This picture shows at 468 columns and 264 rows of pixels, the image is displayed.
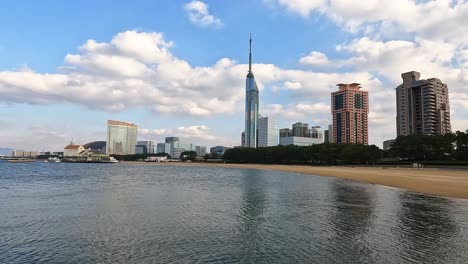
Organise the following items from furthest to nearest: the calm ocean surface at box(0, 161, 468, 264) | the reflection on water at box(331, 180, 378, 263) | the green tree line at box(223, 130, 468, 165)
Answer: the green tree line at box(223, 130, 468, 165)
the reflection on water at box(331, 180, 378, 263)
the calm ocean surface at box(0, 161, 468, 264)

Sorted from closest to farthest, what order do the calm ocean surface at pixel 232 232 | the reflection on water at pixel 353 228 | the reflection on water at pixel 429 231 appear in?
the calm ocean surface at pixel 232 232 → the reflection on water at pixel 353 228 → the reflection on water at pixel 429 231

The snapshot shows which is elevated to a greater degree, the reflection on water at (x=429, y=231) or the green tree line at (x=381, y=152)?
the green tree line at (x=381, y=152)

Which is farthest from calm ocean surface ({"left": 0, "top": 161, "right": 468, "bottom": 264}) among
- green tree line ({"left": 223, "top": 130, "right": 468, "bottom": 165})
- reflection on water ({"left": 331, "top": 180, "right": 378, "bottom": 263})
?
green tree line ({"left": 223, "top": 130, "right": 468, "bottom": 165})

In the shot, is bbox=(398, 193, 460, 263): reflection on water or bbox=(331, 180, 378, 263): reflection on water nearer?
bbox=(331, 180, 378, 263): reflection on water

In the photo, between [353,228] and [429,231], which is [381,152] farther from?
[353,228]

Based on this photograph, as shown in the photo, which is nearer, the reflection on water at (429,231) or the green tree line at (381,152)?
the reflection on water at (429,231)

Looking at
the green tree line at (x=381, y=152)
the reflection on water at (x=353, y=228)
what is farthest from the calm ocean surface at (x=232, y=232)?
the green tree line at (x=381, y=152)

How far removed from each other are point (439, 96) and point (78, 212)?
215m

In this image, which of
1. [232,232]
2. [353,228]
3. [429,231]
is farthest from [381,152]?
[232,232]

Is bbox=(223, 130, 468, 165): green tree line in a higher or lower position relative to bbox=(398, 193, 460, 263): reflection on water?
higher

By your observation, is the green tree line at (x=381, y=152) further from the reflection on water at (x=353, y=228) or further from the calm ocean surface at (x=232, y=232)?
the calm ocean surface at (x=232, y=232)

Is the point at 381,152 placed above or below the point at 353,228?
above

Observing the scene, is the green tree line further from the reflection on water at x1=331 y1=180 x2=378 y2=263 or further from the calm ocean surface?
the calm ocean surface

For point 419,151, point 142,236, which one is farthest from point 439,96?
point 142,236
